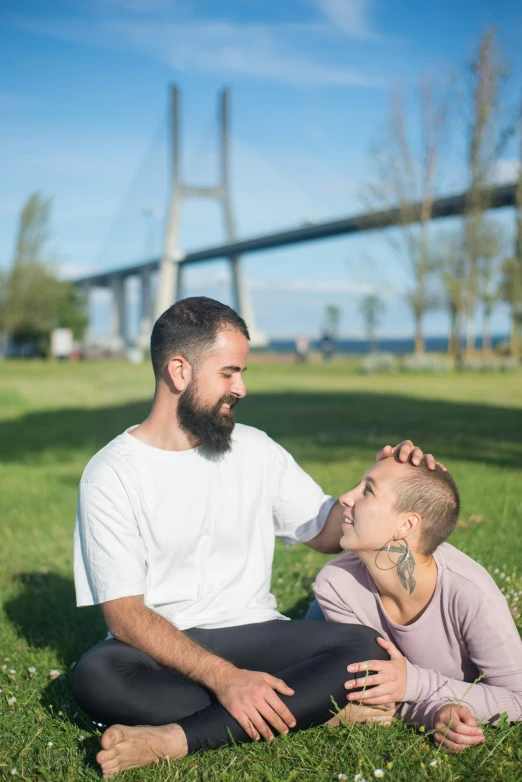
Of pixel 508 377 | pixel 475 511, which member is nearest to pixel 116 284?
pixel 508 377

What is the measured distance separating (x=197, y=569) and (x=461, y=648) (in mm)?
902

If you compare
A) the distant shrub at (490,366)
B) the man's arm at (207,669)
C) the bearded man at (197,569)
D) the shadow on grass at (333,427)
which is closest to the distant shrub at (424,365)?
the distant shrub at (490,366)

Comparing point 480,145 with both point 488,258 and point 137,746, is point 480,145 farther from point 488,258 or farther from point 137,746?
point 137,746

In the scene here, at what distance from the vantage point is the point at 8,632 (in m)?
3.70

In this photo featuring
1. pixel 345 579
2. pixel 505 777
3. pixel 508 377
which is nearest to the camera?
pixel 505 777

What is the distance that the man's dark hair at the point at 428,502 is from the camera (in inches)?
102

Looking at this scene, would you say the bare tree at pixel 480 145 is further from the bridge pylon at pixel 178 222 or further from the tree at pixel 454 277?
the bridge pylon at pixel 178 222

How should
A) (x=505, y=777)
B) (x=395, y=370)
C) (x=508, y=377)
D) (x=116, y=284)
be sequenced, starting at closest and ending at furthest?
(x=505, y=777)
(x=508, y=377)
(x=395, y=370)
(x=116, y=284)

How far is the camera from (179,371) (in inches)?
107

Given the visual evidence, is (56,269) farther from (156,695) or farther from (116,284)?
(156,695)

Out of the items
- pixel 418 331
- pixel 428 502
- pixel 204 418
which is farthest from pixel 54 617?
pixel 418 331

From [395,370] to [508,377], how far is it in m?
4.05

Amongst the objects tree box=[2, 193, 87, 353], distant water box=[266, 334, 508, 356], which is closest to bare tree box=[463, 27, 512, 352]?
distant water box=[266, 334, 508, 356]

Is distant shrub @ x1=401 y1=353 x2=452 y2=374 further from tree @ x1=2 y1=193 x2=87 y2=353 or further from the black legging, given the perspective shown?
tree @ x1=2 y1=193 x2=87 y2=353
